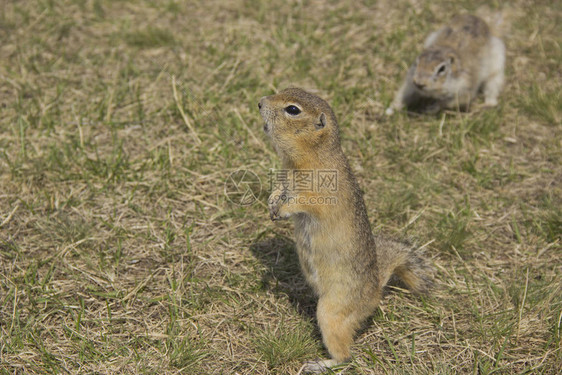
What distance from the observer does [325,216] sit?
332cm

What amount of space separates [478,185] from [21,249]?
3.72m

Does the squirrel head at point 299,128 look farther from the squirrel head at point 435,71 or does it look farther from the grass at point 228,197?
the squirrel head at point 435,71

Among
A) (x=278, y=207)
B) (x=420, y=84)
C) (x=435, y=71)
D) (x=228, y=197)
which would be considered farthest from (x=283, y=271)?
(x=435, y=71)

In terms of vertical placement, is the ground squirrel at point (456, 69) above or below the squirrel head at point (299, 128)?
below

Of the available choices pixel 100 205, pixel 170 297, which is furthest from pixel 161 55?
pixel 170 297

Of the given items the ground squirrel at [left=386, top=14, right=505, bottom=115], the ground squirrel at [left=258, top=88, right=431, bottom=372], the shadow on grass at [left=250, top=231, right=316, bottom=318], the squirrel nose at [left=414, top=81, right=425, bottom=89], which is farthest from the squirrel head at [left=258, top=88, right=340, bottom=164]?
the squirrel nose at [left=414, top=81, right=425, bottom=89]

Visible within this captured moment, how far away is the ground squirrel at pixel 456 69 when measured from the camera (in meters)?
5.83

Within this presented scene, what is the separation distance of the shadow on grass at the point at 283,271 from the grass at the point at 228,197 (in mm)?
17

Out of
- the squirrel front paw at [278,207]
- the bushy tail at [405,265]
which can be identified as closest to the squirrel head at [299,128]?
the squirrel front paw at [278,207]

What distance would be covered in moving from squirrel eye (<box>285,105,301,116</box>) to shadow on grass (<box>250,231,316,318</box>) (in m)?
1.21

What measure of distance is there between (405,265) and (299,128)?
1.18 m

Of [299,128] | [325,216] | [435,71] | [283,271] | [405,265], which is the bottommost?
[283,271]

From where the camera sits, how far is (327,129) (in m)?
3.43

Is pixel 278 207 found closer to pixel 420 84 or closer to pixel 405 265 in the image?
pixel 405 265
